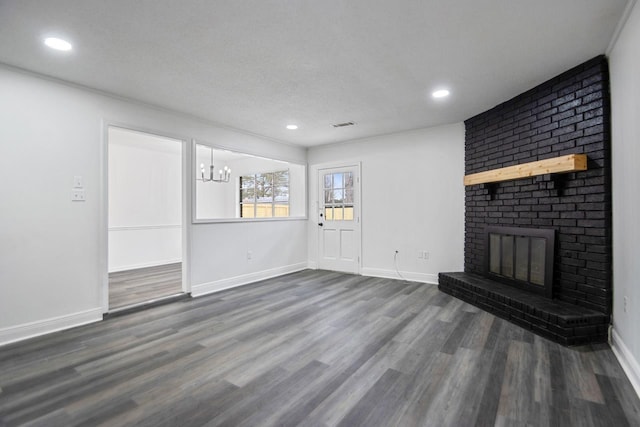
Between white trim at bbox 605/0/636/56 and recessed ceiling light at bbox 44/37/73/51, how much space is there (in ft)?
12.9

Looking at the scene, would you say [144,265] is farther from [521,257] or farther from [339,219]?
[521,257]

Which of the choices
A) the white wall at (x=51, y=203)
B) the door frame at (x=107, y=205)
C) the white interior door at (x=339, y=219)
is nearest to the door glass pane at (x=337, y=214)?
the white interior door at (x=339, y=219)

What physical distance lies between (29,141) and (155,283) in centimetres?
262

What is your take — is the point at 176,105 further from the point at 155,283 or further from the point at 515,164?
the point at 515,164

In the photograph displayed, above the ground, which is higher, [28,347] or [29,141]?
[29,141]

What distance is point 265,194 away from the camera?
22.8 feet

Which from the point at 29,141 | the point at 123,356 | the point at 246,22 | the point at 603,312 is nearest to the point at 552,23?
the point at 246,22

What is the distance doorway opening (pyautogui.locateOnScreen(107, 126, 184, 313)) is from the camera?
5695mm

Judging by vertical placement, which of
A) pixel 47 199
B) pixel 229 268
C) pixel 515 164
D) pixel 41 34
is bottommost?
pixel 229 268

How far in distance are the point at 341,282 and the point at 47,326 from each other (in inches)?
139

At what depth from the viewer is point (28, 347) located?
2.57 metres

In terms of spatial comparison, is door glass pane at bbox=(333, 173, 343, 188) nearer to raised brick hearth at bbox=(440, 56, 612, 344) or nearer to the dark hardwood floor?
raised brick hearth at bbox=(440, 56, 612, 344)

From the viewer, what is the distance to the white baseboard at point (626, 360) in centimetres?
194

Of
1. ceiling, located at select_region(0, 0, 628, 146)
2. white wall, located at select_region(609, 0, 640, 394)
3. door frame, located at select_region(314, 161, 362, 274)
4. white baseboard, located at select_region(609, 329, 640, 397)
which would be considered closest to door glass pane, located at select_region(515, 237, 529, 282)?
white wall, located at select_region(609, 0, 640, 394)
